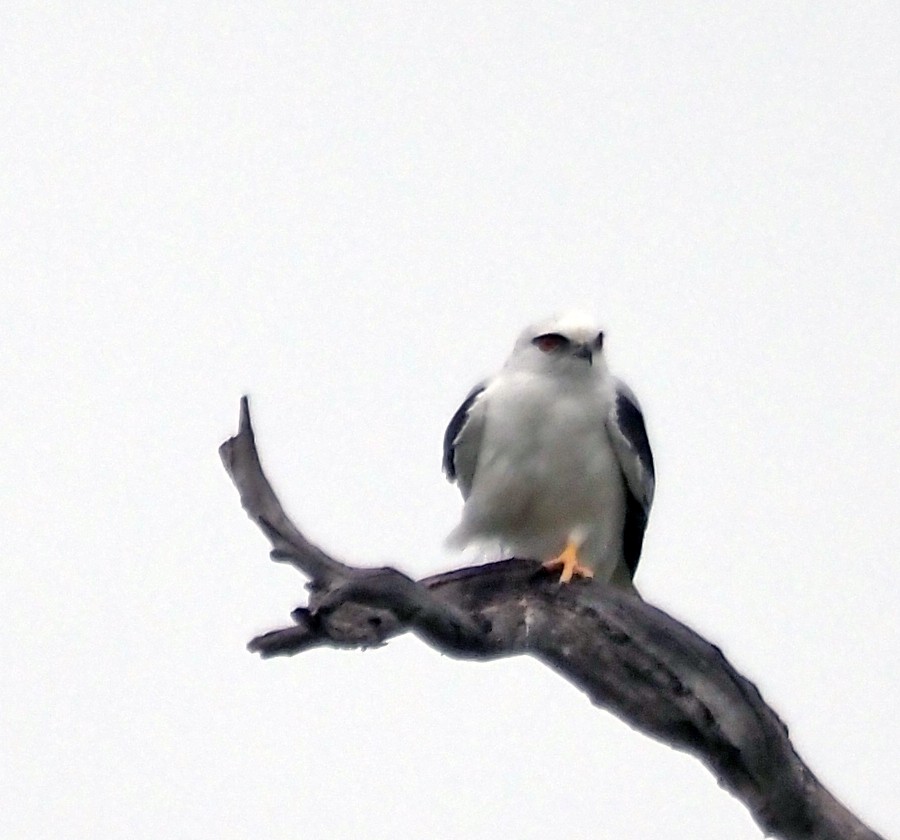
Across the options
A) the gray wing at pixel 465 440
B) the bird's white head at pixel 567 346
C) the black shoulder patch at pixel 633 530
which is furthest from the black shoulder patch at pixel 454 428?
the black shoulder patch at pixel 633 530

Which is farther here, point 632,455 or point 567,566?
point 632,455

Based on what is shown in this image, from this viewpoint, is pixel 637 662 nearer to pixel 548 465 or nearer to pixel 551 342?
pixel 548 465

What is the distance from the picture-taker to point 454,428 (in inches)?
355

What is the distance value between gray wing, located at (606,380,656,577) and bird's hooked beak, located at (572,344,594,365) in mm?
325

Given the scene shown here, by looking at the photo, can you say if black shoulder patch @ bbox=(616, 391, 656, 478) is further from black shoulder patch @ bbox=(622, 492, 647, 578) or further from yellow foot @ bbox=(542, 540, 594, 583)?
yellow foot @ bbox=(542, 540, 594, 583)

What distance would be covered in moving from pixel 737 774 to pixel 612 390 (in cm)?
253

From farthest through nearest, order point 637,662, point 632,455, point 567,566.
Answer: point 632,455
point 567,566
point 637,662

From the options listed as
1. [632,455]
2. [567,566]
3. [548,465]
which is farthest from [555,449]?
[567,566]

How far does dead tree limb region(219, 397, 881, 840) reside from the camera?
6648 millimetres

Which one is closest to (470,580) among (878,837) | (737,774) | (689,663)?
(689,663)

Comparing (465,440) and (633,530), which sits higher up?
(465,440)

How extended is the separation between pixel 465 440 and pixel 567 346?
3.03 feet

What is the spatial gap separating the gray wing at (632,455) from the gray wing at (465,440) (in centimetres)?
82

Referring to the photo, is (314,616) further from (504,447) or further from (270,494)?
(504,447)
